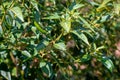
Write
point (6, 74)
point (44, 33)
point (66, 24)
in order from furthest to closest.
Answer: point (6, 74), point (44, 33), point (66, 24)

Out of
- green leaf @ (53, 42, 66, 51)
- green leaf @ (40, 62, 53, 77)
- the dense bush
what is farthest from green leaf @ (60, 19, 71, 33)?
green leaf @ (40, 62, 53, 77)

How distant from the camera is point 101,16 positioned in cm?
194

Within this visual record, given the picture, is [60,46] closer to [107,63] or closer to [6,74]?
[107,63]

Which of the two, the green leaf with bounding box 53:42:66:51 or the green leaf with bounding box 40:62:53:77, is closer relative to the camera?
the green leaf with bounding box 53:42:66:51

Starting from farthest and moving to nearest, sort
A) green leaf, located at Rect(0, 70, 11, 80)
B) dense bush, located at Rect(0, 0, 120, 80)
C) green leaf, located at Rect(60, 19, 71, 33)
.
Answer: green leaf, located at Rect(0, 70, 11, 80) → dense bush, located at Rect(0, 0, 120, 80) → green leaf, located at Rect(60, 19, 71, 33)

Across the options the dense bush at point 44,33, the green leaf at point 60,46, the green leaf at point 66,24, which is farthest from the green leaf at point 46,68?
the green leaf at point 66,24

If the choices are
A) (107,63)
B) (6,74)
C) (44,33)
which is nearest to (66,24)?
(44,33)

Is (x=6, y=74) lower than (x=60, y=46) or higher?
lower

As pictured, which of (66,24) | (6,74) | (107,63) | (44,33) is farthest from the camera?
(6,74)

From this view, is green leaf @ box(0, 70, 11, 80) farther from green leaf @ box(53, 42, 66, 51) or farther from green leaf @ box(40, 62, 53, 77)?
green leaf @ box(53, 42, 66, 51)

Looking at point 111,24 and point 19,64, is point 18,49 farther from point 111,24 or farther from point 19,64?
point 111,24

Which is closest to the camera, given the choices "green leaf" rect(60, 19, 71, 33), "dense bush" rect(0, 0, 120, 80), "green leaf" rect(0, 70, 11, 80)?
"green leaf" rect(60, 19, 71, 33)

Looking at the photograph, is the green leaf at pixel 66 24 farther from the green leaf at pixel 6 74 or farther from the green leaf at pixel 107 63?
the green leaf at pixel 6 74

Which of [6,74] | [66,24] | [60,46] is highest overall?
[66,24]
